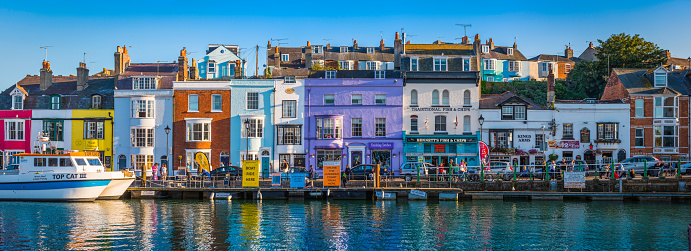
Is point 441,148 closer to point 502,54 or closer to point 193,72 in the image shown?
point 193,72

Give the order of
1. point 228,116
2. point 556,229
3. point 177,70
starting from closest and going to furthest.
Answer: point 556,229
point 228,116
point 177,70

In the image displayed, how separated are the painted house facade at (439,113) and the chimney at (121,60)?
92.8 feet

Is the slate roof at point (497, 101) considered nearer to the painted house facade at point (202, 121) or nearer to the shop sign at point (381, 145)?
the shop sign at point (381, 145)

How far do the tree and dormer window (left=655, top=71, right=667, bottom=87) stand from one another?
8132mm

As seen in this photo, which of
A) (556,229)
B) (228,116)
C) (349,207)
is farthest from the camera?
(228,116)

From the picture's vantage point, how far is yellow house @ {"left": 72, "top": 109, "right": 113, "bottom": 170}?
59812 mm

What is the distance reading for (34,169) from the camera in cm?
4553

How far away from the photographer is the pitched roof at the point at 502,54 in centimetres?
8844

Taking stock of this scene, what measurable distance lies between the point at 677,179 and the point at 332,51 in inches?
2241

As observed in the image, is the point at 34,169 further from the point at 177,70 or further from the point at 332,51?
the point at 332,51

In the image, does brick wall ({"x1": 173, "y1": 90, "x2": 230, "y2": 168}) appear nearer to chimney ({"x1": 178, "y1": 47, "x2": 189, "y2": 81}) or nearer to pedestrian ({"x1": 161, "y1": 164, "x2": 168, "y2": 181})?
chimney ({"x1": 178, "y1": 47, "x2": 189, "y2": 81})

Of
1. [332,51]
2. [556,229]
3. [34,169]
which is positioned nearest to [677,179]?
[556,229]

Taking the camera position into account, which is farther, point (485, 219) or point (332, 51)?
point (332, 51)

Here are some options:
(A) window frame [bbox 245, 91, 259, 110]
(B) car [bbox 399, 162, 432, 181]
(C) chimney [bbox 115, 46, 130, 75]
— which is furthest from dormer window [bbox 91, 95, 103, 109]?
(B) car [bbox 399, 162, 432, 181]
